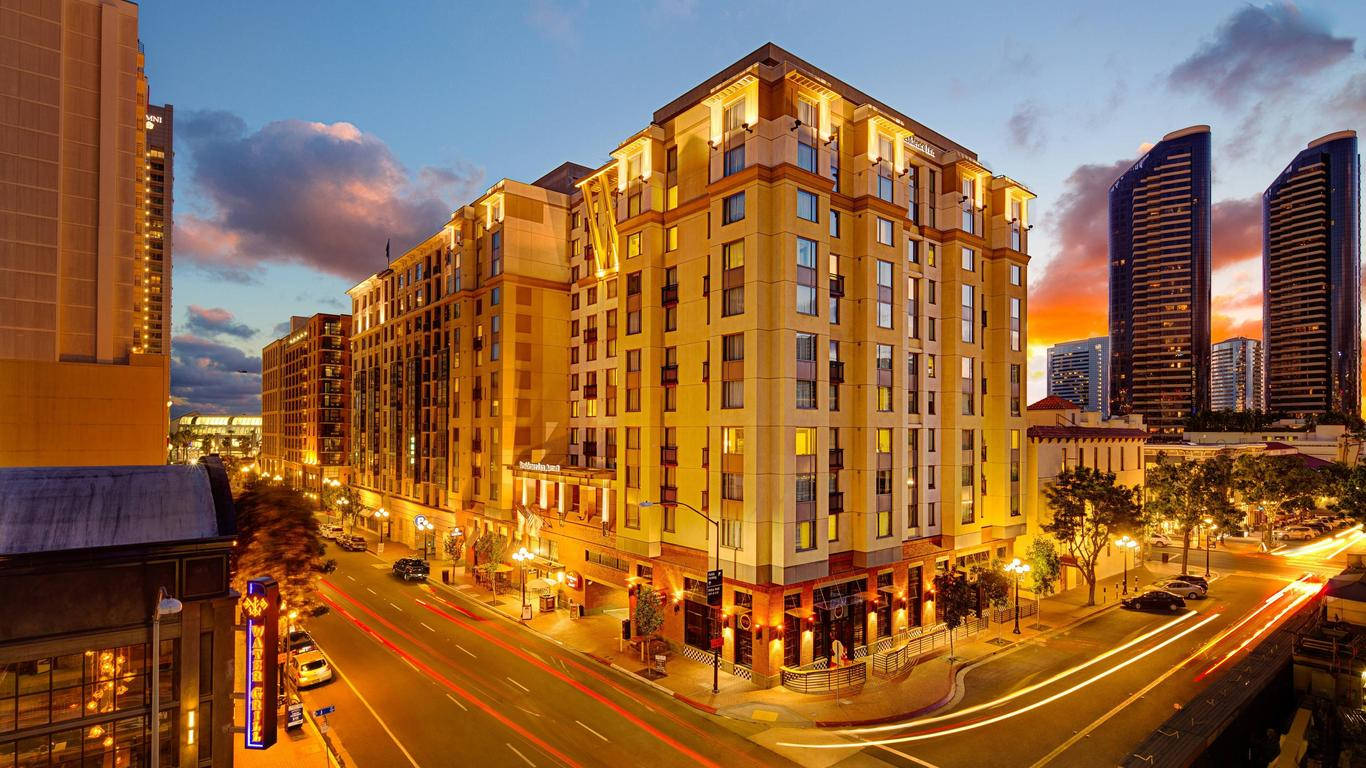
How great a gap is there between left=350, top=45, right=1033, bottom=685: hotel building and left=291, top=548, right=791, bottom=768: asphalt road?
6.80 metres

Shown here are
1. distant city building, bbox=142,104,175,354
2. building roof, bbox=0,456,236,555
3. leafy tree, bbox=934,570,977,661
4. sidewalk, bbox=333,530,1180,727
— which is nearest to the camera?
building roof, bbox=0,456,236,555

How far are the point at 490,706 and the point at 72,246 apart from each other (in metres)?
29.9

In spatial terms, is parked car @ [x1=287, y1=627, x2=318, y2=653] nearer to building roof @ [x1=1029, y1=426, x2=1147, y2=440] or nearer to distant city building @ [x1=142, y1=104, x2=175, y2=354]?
building roof @ [x1=1029, y1=426, x2=1147, y2=440]

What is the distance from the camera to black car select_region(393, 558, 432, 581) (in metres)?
55.9

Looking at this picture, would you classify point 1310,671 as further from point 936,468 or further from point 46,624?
point 46,624

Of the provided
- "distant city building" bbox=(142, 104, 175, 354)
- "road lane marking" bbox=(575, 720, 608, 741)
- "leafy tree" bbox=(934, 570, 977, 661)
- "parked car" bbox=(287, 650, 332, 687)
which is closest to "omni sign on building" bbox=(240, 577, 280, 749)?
"road lane marking" bbox=(575, 720, 608, 741)

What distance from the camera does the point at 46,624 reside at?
1620 centimetres

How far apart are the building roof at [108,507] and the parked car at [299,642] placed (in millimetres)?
20679

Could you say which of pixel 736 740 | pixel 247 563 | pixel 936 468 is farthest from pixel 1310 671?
pixel 247 563

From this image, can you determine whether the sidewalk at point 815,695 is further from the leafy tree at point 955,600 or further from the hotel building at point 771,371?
the hotel building at point 771,371

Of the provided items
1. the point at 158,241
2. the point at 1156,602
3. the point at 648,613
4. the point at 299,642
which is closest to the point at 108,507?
the point at 299,642

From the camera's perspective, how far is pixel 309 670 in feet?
110

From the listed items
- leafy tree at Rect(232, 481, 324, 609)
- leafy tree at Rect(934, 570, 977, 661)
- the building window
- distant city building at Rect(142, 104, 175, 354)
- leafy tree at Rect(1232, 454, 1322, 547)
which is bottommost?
leafy tree at Rect(934, 570, 977, 661)

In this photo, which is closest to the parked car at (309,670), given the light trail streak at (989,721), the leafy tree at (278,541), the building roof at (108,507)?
the leafy tree at (278,541)
